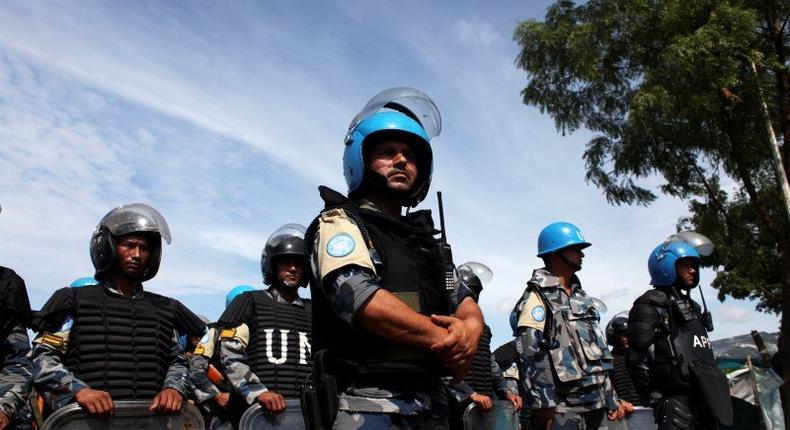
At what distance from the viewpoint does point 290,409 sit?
5000mm

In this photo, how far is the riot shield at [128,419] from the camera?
148 inches

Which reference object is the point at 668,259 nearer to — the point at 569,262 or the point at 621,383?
the point at 569,262

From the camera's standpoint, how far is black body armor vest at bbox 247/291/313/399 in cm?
534

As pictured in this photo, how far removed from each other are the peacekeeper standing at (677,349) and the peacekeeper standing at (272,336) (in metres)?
3.08

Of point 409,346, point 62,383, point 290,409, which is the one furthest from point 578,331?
point 62,383

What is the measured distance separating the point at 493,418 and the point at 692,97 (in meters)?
Result: 7.78

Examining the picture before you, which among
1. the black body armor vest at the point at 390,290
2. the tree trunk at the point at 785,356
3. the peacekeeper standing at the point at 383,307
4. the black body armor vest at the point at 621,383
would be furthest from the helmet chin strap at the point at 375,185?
the tree trunk at the point at 785,356

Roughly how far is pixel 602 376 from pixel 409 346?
144 inches

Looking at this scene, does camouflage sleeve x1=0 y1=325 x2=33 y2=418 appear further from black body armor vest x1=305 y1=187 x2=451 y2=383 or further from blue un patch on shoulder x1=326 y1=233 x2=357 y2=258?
blue un patch on shoulder x1=326 y1=233 x2=357 y2=258

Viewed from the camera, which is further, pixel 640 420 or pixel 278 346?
pixel 640 420

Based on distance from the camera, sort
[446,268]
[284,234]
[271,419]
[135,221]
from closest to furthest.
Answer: [446,268], [135,221], [271,419], [284,234]

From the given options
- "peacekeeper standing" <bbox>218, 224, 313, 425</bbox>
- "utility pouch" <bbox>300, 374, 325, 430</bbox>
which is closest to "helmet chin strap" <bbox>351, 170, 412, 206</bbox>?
"utility pouch" <bbox>300, 374, 325, 430</bbox>

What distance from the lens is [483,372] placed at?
23.1ft

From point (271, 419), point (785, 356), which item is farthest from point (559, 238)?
point (785, 356)
